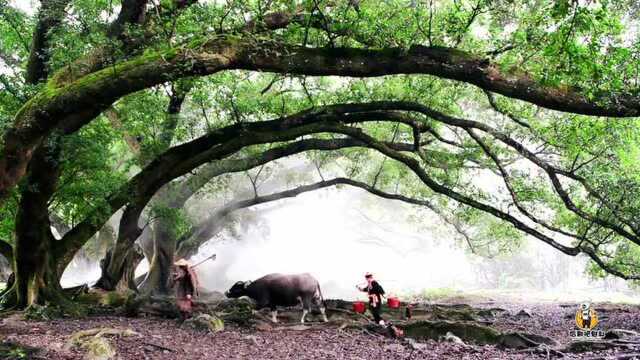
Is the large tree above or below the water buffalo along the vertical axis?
above

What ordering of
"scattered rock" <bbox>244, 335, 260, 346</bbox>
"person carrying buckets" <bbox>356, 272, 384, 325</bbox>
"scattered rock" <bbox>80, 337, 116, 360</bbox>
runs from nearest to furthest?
"scattered rock" <bbox>80, 337, 116, 360</bbox>, "scattered rock" <bbox>244, 335, 260, 346</bbox>, "person carrying buckets" <bbox>356, 272, 384, 325</bbox>

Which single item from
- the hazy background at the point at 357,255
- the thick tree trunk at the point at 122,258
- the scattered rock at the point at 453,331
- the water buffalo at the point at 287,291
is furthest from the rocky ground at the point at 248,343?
the hazy background at the point at 357,255

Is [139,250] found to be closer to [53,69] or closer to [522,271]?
[53,69]

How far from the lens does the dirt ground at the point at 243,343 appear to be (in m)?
8.29

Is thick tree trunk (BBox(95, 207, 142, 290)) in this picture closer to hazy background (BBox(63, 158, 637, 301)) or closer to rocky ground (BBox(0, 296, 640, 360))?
rocky ground (BBox(0, 296, 640, 360))

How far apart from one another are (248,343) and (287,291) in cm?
363

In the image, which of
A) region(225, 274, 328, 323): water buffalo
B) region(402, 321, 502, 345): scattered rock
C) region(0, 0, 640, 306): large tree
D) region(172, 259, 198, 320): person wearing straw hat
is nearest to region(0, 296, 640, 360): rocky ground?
region(402, 321, 502, 345): scattered rock

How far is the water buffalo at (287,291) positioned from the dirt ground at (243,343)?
1.35 meters

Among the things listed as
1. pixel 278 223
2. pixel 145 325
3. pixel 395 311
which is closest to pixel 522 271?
pixel 278 223

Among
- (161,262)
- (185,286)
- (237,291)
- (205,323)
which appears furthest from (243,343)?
(161,262)

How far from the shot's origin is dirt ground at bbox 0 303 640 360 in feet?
27.2

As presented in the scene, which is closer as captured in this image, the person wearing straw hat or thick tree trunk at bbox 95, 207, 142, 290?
the person wearing straw hat

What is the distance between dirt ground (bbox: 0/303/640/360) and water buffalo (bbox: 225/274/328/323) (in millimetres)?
1350

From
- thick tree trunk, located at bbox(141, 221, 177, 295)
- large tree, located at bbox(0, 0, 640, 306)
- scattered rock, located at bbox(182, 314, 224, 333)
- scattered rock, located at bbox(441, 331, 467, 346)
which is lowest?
scattered rock, located at bbox(441, 331, 467, 346)
